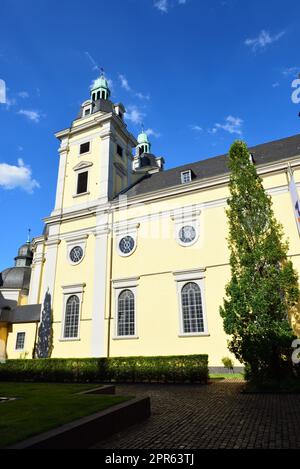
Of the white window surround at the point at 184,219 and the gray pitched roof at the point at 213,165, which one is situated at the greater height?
the gray pitched roof at the point at 213,165

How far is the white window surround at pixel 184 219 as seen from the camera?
22.0m

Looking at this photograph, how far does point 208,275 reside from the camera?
20.3 metres

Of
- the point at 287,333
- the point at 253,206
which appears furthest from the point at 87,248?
the point at 287,333

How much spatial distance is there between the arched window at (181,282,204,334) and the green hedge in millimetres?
2938

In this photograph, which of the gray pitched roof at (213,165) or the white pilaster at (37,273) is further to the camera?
the white pilaster at (37,273)

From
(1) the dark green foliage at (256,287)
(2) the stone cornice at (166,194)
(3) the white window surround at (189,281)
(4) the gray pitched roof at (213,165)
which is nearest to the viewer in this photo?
(1) the dark green foliage at (256,287)

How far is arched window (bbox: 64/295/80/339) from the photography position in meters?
23.6

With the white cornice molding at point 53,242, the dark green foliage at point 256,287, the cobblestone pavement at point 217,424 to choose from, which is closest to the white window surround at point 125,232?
the white cornice molding at point 53,242

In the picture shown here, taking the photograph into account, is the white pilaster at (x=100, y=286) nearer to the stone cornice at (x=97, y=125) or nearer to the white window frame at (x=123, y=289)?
the white window frame at (x=123, y=289)

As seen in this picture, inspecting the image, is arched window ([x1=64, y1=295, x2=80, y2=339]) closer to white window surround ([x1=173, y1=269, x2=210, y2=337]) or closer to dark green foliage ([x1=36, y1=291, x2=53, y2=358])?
dark green foliage ([x1=36, y1=291, x2=53, y2=358])

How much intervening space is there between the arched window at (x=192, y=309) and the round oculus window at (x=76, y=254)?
952 cm

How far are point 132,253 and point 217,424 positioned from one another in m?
16.3
